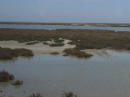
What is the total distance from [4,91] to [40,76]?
293 cm

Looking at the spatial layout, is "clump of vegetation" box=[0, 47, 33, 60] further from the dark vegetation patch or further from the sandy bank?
the dark vegetation patch

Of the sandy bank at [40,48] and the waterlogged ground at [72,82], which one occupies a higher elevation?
the waterlogged ground at [72,82]

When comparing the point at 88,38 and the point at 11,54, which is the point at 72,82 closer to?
the point at 11,54

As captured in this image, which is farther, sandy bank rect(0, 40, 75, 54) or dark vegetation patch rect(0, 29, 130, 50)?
dark vegetation patch rect(0, 29, 130, 50)

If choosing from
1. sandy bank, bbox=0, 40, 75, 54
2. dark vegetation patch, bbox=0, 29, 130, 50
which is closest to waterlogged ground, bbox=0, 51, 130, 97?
sandy bank, bbox=0, 40, 75, 54

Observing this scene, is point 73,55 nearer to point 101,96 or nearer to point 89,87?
point 89,87

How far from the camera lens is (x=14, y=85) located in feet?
30.5

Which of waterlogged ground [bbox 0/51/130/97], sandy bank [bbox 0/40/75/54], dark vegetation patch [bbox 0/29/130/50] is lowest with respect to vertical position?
sandy bank [bbox 0/40/75/54]

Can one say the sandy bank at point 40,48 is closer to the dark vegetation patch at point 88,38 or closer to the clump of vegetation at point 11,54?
the clump of vegetation at point 11,54

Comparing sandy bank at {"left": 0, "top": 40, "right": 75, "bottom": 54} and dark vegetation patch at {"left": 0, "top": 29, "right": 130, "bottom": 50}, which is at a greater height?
dark vegetation patch at {"left": 0, "top": 29, "right": 130, "bottom": 50}

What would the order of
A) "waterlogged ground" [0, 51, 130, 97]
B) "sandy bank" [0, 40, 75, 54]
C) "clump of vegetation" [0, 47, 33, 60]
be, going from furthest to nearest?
"sandy bank" [0, 40, 75, 54] → "clump of vegetation" [0, 47, 33, 60] → "waterlogged ground" [0, 51, 130, 97]

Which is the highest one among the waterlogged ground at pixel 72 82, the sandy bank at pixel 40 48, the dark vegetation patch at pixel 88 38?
the waterlogged ground at pixel 72 82

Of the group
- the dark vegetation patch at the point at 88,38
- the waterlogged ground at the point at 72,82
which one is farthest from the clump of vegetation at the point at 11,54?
the dark vegetation patch at the point at 88,38

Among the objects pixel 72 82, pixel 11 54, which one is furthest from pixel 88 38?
pixel 72 82
